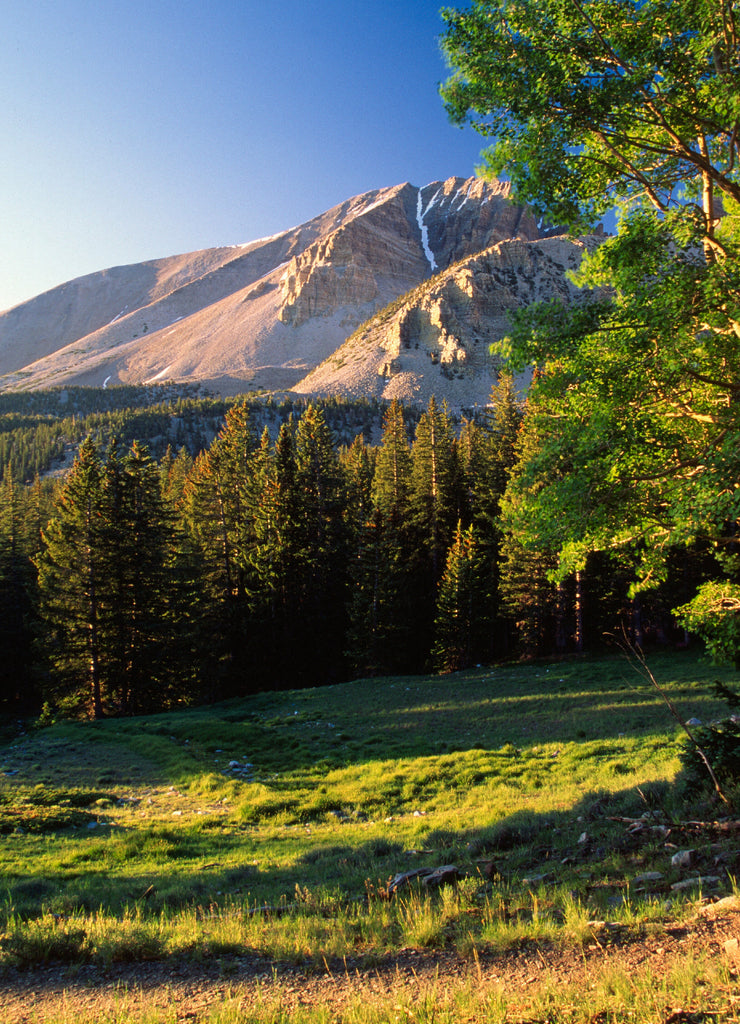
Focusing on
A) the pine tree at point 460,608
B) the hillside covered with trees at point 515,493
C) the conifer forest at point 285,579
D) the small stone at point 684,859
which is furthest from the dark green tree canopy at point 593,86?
the pine tree at point 460,608

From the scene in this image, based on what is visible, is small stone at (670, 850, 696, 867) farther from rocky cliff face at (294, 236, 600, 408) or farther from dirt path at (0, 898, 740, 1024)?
rocky cliff face at (294, 236, 600, 408)

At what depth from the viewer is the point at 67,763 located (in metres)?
17.4

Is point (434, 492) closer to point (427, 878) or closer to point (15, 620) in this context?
point (15, 620)

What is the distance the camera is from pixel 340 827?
36.2 ft

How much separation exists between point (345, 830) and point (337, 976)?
6.55 meters

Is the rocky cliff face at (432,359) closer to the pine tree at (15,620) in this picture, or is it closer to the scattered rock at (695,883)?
the pine tree at (15,620)

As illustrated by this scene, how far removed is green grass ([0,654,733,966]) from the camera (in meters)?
5.33

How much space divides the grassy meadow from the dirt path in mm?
167

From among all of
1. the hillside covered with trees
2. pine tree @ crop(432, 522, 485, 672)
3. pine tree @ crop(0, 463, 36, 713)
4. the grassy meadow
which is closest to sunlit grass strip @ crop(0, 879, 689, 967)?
the grassy meadow

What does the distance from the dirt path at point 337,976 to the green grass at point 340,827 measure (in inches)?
8.0

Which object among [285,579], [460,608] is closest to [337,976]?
[460,608]

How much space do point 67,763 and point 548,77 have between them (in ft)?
70.0

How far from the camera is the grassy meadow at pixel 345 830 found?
17.3 feet

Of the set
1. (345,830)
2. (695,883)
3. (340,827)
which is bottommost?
(340,827)
